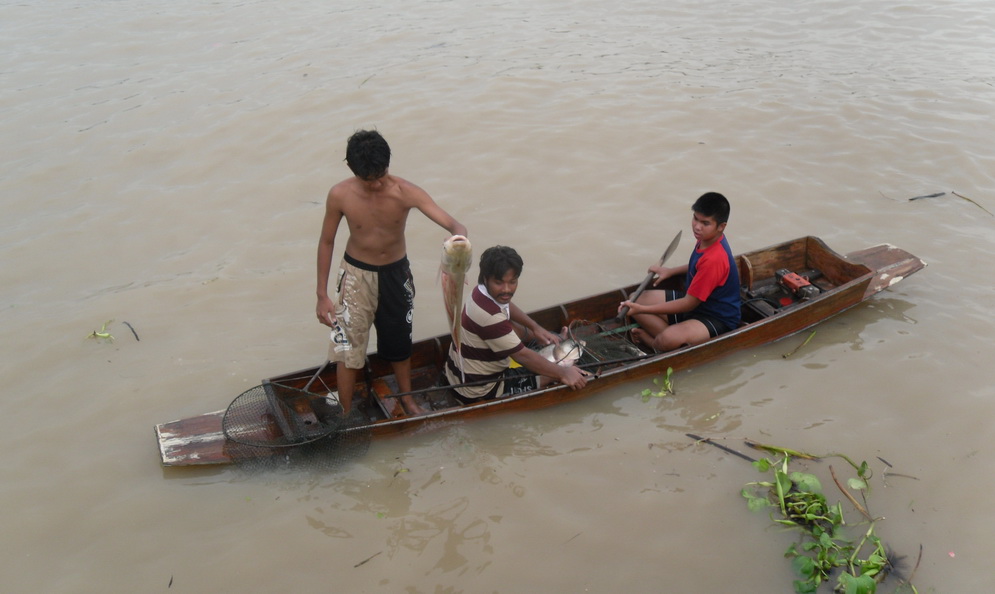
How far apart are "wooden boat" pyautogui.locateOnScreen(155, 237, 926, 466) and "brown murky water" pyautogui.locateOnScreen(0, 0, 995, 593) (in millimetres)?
193

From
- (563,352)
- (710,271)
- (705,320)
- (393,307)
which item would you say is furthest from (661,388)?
(393,307)

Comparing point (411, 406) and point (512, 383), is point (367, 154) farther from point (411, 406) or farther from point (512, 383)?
point (512, 383)

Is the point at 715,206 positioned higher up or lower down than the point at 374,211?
lower down

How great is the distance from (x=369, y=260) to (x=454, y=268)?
0.73 m

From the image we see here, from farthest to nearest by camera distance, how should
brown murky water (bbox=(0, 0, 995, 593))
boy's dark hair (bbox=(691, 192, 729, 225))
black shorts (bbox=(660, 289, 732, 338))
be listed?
black shorts (bbox=(660, 289, 732, 338))
boy's dark hair (bbox=(691, 192, 729, 225))
brown murky water (bbox=(0, 0, 995, 593))

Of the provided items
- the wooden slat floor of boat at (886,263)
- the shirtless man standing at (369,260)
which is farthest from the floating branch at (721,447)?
the wooden slat floor of boat at (886,263)

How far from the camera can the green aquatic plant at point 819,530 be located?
384cm

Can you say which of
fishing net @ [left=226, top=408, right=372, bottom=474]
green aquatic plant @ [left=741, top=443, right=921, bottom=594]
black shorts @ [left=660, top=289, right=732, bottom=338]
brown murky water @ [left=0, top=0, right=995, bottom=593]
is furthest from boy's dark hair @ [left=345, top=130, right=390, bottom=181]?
green aquatic plant @ [left=741, top=443, right=921, bottom=594]

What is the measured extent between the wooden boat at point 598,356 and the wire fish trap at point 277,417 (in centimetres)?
1

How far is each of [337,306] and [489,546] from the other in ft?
5.46

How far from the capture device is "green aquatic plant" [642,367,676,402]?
5207mm

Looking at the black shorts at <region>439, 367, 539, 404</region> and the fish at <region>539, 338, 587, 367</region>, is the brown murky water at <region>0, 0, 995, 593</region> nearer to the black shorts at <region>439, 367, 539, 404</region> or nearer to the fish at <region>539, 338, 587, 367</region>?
the black shorts at <region>439, 367, 539, 404</region>

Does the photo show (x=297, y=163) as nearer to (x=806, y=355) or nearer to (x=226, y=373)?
(x=226, y=373)

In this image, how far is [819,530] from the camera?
13.5 ft
